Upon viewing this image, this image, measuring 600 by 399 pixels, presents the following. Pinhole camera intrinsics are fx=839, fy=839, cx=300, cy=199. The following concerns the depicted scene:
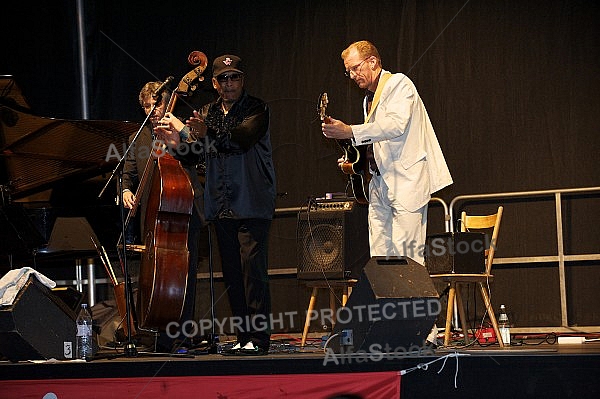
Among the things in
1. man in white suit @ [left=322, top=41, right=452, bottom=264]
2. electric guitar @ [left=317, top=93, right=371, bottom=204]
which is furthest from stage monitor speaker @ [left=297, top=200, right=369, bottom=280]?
man in white suit @ [left=322, top=41, right=452, bottom=264]

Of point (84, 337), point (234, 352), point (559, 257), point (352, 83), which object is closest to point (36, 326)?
point (84, 337)

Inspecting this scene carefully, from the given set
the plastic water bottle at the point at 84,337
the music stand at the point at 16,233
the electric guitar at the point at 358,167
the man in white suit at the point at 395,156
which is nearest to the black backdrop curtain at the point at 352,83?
the music stand at the point at 16,233

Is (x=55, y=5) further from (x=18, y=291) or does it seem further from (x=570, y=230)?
(x=570, y=230)

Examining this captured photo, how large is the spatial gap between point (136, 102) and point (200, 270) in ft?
5.42

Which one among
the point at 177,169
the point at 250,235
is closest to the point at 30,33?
the point at 177,169

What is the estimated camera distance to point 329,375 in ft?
11.9

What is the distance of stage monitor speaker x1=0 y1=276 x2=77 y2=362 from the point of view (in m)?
4.29

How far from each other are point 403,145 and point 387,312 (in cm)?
111

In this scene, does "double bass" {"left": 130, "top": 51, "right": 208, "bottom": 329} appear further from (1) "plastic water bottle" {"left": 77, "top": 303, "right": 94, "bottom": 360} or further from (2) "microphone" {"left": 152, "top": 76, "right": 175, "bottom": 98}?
(1) "plastic water bottle" {"left": 77, "top": 303, "right": 94, "bottom": 360}

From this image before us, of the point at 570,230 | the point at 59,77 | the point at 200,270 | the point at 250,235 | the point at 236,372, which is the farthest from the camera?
the point at 59,77

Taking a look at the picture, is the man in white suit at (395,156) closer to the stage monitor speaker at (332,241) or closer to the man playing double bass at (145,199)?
the man playing double bass at (145,199)

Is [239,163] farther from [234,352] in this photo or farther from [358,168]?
[234,352]

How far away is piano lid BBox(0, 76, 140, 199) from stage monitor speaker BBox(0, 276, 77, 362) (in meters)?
1.42

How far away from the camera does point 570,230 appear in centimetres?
623
